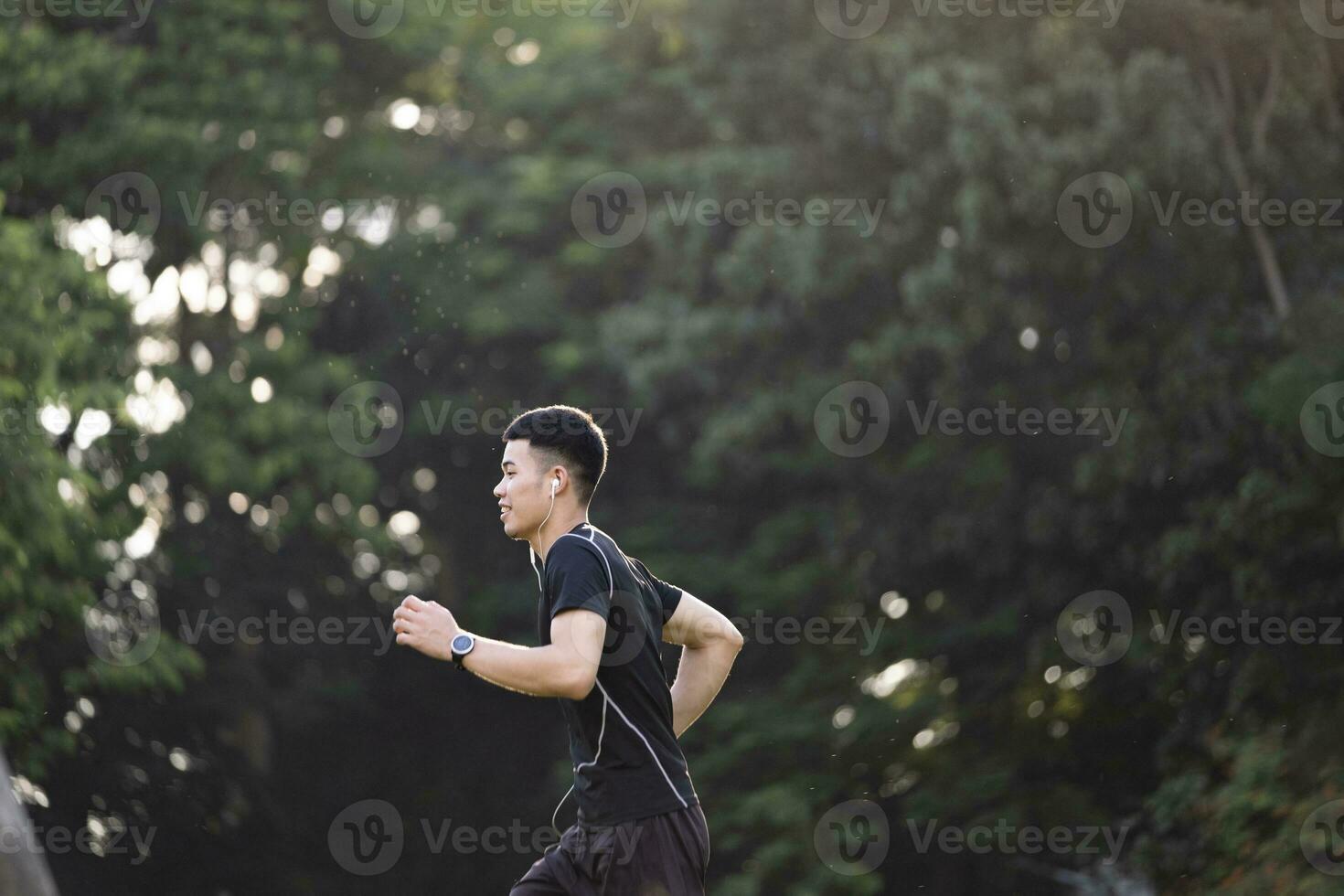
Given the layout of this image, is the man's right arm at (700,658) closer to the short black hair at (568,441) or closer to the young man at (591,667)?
the young man at (591,667)

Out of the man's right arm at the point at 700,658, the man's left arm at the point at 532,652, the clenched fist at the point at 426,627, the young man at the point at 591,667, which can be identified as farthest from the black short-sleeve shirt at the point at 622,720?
the man's right arm at the point at 700,658

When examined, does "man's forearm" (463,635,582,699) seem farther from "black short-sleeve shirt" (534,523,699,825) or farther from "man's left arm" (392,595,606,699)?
"black short-sleeve shirt" (534,523,699,825)

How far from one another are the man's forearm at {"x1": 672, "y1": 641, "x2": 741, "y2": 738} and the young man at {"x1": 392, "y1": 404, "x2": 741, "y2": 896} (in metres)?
0.24

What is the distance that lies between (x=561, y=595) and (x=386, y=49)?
744 inches

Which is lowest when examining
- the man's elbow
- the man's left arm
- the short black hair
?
the man's elbow

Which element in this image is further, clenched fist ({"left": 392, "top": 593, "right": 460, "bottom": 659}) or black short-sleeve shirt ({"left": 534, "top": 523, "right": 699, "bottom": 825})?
black short-sleeve shirt ({"left": 534, "top": 523, "right": 699, "bottom": 825})

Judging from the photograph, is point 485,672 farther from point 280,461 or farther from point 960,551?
point 280,461

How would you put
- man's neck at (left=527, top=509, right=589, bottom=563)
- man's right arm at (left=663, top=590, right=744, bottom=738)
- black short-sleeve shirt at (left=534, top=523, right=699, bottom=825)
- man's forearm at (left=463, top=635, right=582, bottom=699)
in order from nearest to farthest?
man's forearm at (left=463, top=635, right=582, bottom=699) < black short-sleeve shirt at (left=534, top=523, right=699, bottom=825) < man's neck at (left=527, top=509, right=589, bottom=563) < man's right arm at (left=663, top=590, right=744, bottom=738)

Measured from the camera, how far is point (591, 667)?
13.5 feet

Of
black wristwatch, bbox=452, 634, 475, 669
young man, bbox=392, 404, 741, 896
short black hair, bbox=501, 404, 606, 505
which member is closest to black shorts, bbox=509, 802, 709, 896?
young man, bbox=392, 404, 741, 896

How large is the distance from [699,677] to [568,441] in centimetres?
88

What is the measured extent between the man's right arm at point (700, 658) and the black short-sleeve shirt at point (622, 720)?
1.35 feet

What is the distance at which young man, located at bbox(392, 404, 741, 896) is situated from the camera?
4.13 metres

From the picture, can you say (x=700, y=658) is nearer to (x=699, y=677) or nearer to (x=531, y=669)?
(x=699, y=677)
